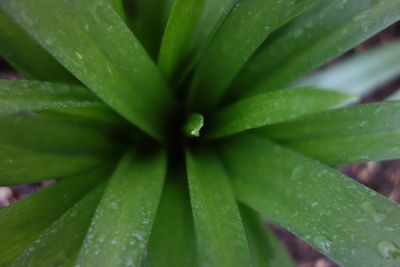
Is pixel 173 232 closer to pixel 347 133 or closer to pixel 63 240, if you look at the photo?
pixel 63 240

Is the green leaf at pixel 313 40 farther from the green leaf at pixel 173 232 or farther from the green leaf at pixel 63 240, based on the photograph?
the green leaf at pixel 63 240

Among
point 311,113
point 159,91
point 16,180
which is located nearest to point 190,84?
point 159,91

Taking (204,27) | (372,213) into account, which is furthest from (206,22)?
(372,213)

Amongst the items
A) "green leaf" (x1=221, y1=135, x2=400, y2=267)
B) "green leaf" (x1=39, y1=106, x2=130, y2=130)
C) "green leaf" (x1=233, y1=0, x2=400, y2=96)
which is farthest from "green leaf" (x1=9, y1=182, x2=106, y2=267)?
"green leaf" (x1=233, y1=0, x2=400, y2=96)

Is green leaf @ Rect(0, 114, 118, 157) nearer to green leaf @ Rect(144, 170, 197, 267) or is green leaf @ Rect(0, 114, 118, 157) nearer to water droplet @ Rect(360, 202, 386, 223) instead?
green leaf @ Rect(144, 170, 197, 267)

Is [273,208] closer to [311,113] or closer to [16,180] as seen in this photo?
[311,113]

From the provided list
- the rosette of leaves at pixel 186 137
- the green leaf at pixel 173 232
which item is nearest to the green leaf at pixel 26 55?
the rosette of leaves at pixel 186 137
